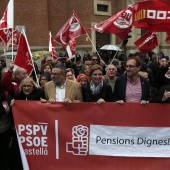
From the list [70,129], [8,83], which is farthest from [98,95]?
[8,83]

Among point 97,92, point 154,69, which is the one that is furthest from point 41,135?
point 154,69

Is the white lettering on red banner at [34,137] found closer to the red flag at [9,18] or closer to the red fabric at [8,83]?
Answer: the red fabric at [8,83]

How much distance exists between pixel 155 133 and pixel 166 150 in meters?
0.28

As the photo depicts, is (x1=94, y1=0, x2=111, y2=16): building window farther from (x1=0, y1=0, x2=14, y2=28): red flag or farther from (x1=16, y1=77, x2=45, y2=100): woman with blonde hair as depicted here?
(x1=16, y1=77, x2=45, y2=100): woman with blonde hair

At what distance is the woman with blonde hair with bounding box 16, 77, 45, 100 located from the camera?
14.4 feet

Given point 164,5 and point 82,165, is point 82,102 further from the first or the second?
point 164,5

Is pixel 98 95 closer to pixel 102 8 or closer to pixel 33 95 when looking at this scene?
pixel 33 95

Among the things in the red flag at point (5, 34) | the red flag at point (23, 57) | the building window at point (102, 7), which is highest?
the building window at point (102, 7)

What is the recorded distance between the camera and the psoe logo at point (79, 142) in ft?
14.1

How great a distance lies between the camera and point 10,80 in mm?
5086

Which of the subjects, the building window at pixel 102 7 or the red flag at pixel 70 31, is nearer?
the red flag at pixel 70 31

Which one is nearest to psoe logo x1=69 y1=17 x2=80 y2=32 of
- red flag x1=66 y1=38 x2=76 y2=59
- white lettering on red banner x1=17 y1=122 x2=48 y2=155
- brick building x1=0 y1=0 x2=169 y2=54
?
red flag x1=66 y1=38 x2=76 y2=59

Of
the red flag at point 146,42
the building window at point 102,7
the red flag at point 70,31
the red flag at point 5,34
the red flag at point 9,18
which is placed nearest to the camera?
the red flag at point 9,18

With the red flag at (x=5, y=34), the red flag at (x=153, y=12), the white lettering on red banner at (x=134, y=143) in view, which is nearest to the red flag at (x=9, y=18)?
the red flag at (x=5, y=34)
